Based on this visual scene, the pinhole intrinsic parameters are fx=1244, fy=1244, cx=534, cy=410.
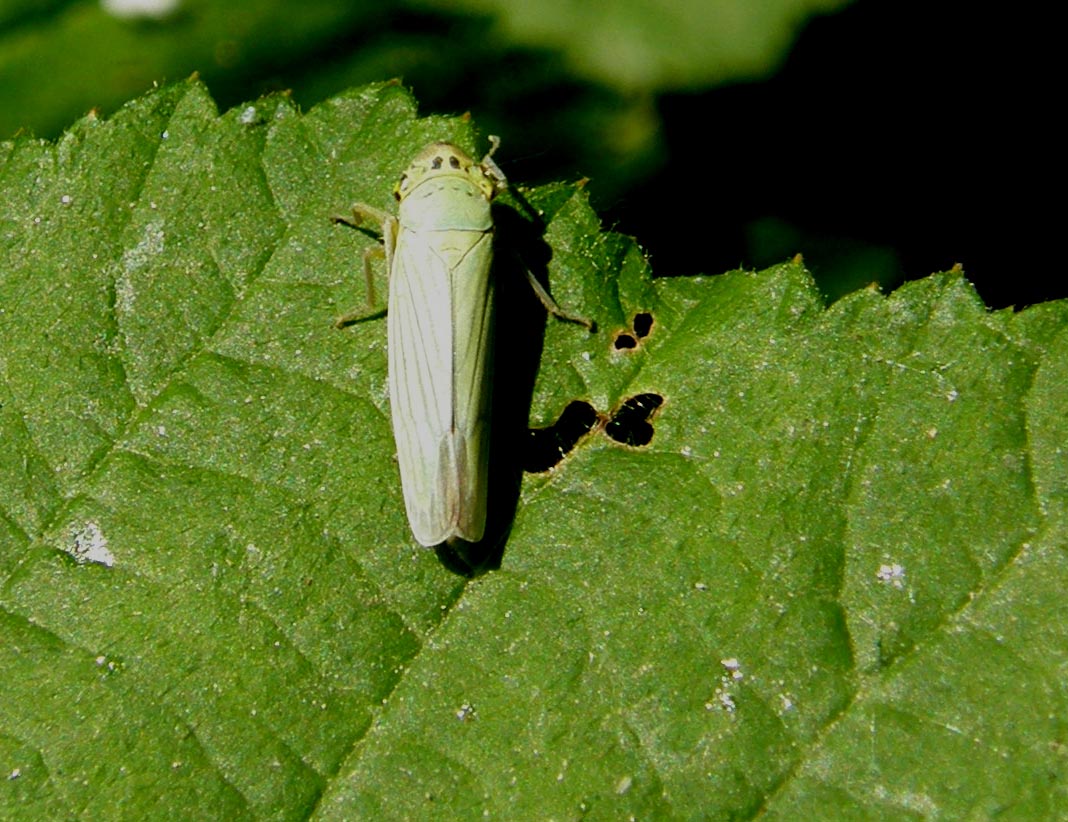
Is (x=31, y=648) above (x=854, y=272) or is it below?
above

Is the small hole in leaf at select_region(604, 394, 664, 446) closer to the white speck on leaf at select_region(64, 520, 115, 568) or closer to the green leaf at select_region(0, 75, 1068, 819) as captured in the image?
the green leaf at select_region(0, 75, 1068, 819)

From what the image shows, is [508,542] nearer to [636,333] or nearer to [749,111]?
[636,333]

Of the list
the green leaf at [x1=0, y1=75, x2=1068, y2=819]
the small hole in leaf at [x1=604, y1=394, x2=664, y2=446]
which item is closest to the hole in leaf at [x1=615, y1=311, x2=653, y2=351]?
the green leaf at [x1=0, y1=75, x2=1068, y2=819]

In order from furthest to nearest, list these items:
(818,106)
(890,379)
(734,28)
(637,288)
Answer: (818,106) → (734,28) → (637,288) → (890,379)

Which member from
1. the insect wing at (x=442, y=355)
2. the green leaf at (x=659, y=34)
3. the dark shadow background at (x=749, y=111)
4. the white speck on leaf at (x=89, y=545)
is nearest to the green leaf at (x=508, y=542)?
the white speck on leaf at (x=89, y=545)

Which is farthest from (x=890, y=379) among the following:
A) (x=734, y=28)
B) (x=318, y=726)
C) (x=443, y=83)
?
(x=443, y=83)

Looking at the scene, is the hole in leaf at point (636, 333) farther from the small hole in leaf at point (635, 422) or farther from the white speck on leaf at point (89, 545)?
the white speck on leaf at point (89, 545)

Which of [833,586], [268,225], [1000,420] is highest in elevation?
[268,225]

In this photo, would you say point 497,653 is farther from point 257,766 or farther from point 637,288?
point 637,288
